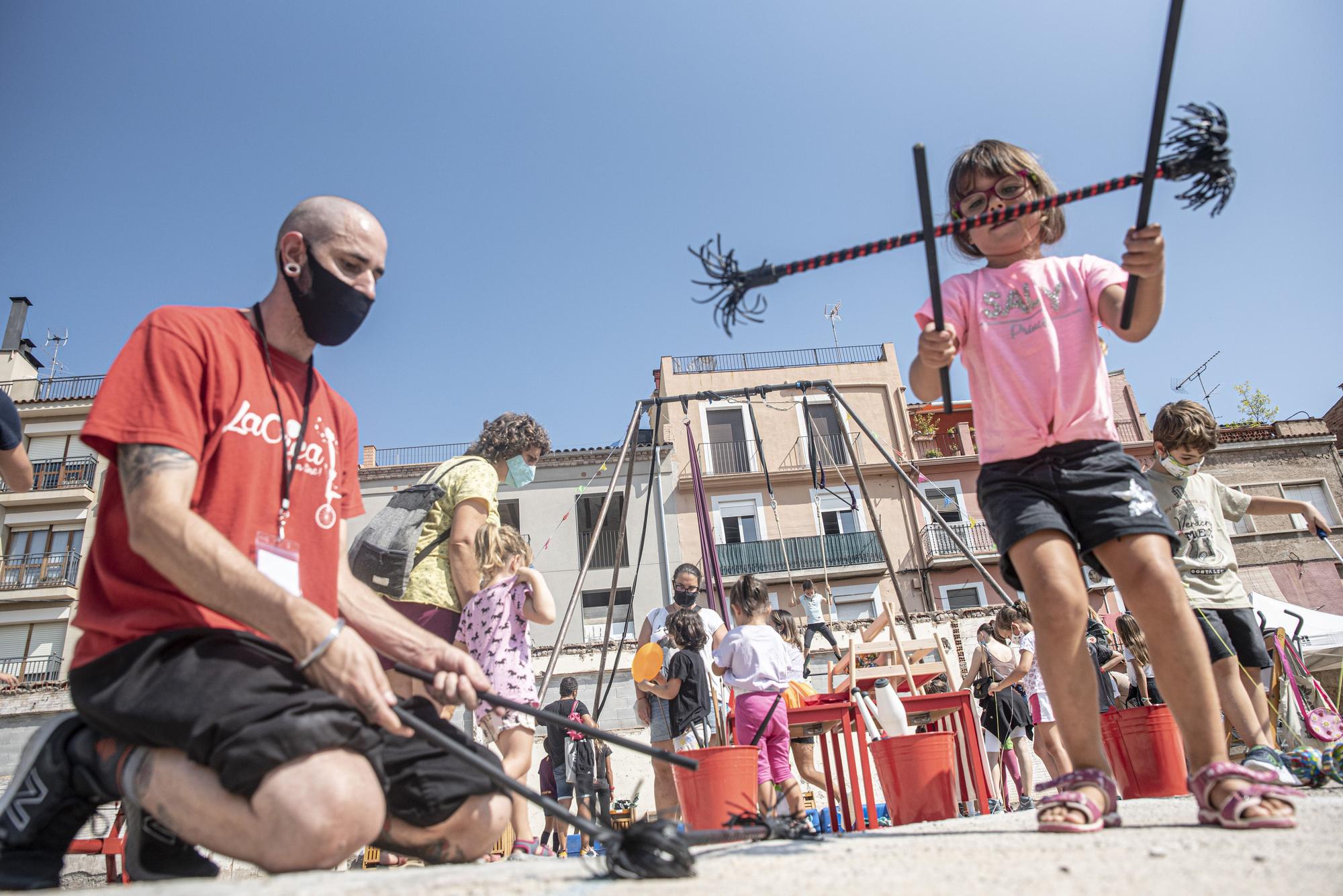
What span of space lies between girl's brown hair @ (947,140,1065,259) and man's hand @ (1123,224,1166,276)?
38 cm

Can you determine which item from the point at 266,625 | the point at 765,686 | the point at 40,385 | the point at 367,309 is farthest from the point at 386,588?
the point at 40,385

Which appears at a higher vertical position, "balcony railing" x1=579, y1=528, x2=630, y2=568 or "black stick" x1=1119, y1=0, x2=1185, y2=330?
"balcony railing" x1=579, y1=528, x2=630, y2=568

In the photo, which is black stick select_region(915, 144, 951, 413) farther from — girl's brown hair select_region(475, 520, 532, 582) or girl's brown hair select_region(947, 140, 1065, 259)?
girl's brown hair select_region(475, 520, 532, 582)

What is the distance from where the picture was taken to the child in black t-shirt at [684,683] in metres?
5.84

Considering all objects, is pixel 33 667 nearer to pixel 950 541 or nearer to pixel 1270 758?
pixel 950 541

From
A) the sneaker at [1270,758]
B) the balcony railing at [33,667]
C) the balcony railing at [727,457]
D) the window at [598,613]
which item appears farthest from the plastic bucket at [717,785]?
the balcony railing at [33,667]

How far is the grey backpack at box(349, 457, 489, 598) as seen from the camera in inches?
141

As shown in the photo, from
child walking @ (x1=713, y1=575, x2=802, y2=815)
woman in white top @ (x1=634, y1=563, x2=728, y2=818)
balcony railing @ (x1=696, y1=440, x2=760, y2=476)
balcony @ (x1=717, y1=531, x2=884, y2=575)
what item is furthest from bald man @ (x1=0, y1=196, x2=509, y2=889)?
balcony railing @ (x1=696, y1=440, x2=760, y2=476)

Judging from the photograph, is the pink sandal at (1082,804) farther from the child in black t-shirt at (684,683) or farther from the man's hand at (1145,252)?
the child in black t-shirt at (684,683)

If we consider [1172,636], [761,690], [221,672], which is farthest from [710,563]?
[221,672]

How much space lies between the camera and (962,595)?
981 inches

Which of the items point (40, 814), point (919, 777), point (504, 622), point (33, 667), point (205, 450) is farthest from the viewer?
point (33, 667)

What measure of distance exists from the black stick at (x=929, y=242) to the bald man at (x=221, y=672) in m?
1.55

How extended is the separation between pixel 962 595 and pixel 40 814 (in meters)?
25.6
